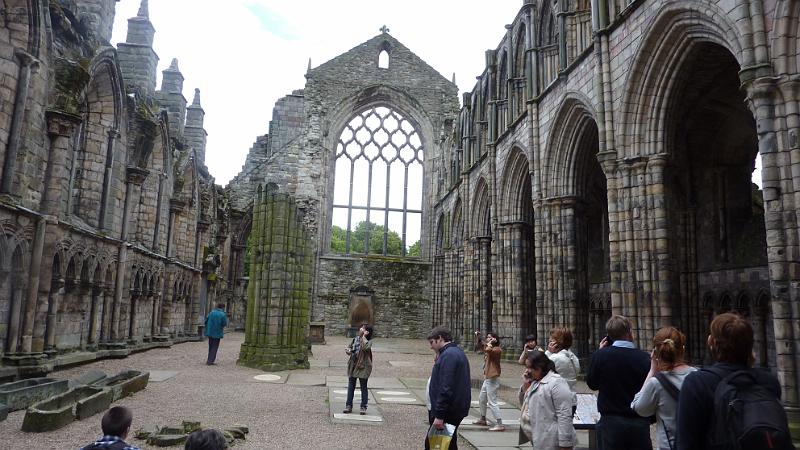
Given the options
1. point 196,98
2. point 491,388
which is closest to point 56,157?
point 491,388

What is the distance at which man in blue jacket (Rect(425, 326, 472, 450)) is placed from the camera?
12.6ft

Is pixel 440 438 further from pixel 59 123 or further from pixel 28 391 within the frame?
pixel 59 123

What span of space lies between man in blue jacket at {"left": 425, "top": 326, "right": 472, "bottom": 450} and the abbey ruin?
15.0 ft

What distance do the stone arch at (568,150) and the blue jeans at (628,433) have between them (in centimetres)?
1067

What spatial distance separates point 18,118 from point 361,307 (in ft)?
66.4

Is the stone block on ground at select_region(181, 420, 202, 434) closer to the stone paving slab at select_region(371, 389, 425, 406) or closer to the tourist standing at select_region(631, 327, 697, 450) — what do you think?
the stone paving slab at select_region(371, 389, 425, 406)

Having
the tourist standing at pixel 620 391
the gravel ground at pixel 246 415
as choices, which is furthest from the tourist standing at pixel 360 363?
the tourist standing at pixel 620 391

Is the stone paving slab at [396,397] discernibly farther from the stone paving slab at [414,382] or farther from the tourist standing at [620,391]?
the tourist standing at [620,391]

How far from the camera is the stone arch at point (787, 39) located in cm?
659

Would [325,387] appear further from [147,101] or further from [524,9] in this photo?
[524,9]

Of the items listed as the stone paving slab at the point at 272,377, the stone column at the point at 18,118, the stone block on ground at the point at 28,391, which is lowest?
the stone paving slab at the point at 272,377

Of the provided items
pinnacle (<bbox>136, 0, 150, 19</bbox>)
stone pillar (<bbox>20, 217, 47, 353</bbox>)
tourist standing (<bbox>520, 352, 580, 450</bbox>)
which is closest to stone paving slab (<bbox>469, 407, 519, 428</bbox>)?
tourist standing (<bbox>520, 352, 580, 450</bbox>)

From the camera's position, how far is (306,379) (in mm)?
10328

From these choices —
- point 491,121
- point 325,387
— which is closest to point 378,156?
point 491,121
